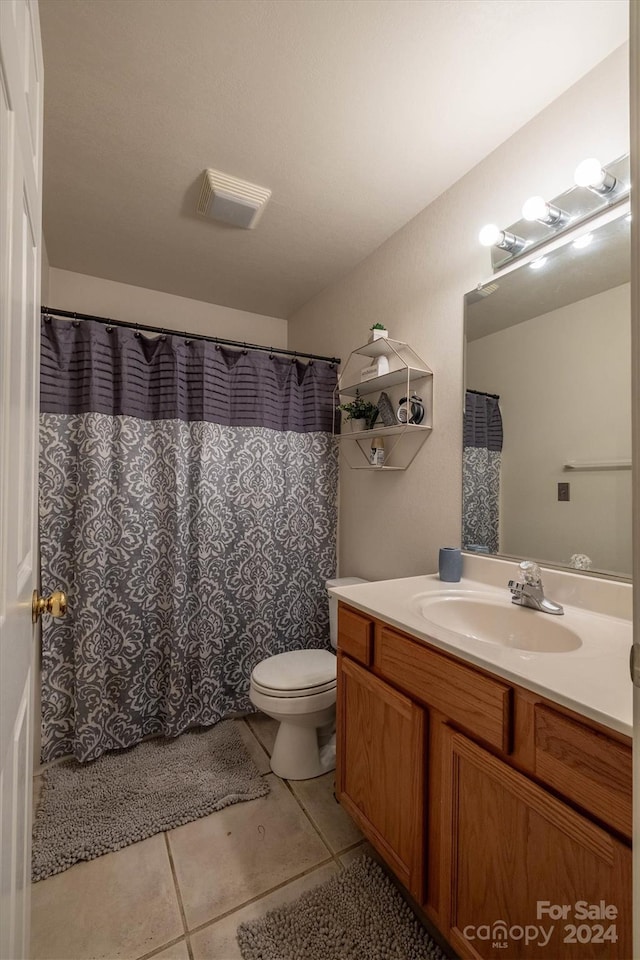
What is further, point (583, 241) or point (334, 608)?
point (334, 608)

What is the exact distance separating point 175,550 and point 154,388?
80cm

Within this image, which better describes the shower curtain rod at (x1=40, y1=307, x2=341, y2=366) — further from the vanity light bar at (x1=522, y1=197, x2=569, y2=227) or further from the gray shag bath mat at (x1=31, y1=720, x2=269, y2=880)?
the gray shag bath mat at (x1=31, y1=720, x2=269, y2=880)

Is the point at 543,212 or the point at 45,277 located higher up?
the point at 45,277

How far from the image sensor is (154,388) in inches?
80.6

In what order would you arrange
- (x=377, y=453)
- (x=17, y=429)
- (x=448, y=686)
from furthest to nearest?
(x=377, y=453)
(x=448, y=686)
(x=17, y=429)

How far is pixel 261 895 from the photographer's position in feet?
4.05

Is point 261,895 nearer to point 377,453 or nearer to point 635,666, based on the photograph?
point 635,666

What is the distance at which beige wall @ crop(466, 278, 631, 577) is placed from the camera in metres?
1.17

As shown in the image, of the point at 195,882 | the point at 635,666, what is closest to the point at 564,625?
the point at 635,666

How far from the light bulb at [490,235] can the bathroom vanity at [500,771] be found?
1.14 meters

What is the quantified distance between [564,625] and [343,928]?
40.3 inches

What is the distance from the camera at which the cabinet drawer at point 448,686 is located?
88 centimetres

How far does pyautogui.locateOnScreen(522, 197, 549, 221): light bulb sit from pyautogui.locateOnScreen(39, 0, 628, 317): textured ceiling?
0.36 metres

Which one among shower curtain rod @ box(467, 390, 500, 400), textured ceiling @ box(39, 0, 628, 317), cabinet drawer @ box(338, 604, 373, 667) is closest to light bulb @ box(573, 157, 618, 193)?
textured ceiling @ box(39, 0, 628, 317)
